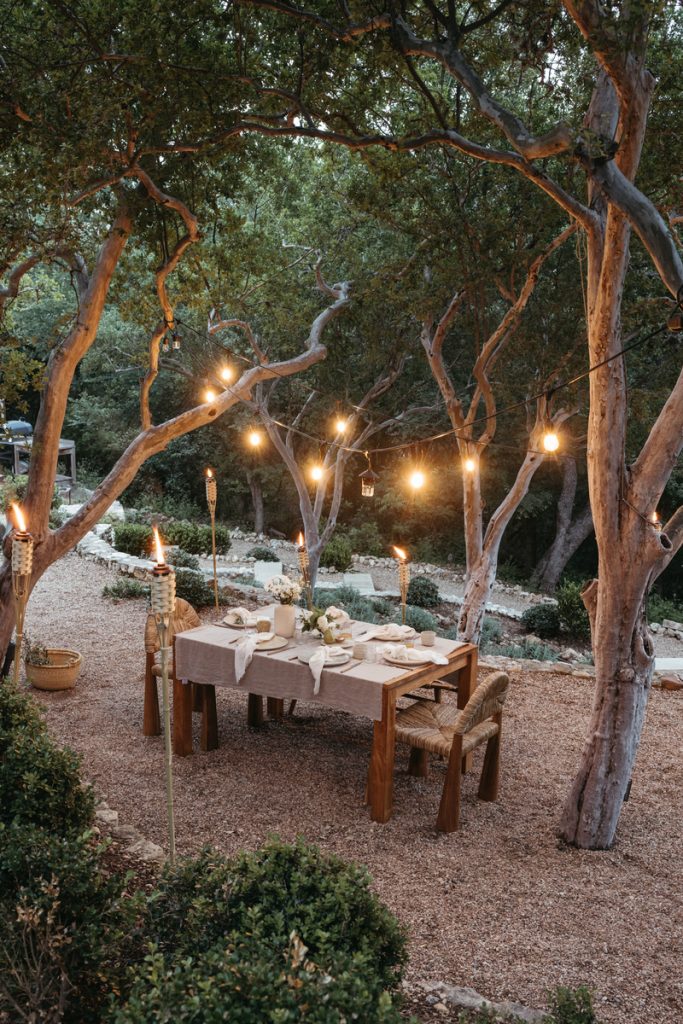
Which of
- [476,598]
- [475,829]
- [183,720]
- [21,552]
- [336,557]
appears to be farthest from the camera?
[336,557]

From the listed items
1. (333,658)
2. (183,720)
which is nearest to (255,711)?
(183,720)

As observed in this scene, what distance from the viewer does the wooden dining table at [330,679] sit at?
5371 millimetres

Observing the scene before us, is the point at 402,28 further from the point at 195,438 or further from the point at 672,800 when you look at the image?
the point at 195,438

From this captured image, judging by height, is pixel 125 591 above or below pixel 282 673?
below

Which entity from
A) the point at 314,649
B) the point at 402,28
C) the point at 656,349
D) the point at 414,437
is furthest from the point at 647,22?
the point at 414,437

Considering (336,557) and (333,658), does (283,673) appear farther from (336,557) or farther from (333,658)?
(336,557)

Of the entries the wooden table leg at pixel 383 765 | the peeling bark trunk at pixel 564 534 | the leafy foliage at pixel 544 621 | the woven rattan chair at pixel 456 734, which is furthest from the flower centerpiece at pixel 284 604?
the peeling bark trunk at pixel 564 534

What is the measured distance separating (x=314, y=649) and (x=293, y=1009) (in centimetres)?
389

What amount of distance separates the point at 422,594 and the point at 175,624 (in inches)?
332

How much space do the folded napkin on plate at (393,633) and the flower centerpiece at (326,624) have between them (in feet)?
0.94

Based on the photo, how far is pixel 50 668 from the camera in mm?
7355

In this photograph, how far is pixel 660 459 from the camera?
4898mm

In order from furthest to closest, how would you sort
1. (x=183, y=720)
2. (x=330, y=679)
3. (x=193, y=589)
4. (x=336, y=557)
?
(x=336, y=557) < (x=193, y=589) < (x=183, y=720) < (x=330, y=679)

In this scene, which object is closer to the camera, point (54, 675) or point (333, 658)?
point (333, 658)
